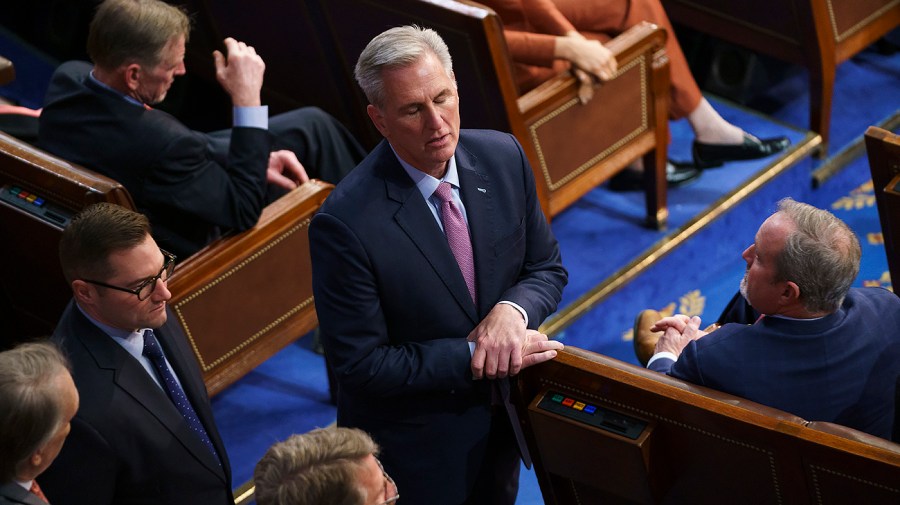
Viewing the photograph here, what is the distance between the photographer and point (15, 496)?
1910 mm

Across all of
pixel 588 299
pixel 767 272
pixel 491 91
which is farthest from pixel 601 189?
pixel 767 272

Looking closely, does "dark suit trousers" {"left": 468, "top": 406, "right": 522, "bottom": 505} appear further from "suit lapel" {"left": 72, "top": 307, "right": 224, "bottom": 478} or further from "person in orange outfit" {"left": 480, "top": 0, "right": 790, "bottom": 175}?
"person in orange outfit" {"left": 480, "top": 0, "right": 790, "bottom": 175}

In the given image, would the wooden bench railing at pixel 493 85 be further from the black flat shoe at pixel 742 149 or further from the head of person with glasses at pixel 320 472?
the head of person with glasses at pixel 320 472

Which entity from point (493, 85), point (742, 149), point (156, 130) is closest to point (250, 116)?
point (156, 130)

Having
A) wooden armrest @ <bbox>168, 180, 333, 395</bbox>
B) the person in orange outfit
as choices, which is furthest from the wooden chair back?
the person in orange outfit

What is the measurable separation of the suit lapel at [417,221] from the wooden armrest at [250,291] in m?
1.08

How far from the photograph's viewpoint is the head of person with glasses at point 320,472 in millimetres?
1764

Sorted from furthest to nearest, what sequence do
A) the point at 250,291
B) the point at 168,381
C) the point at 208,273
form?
1. the point at 250,291
2. the point at 208,273
3. the point at 168,381

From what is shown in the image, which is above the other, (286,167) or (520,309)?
(520,309)

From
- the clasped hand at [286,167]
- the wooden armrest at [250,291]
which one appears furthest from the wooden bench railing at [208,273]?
the clasped hand at [286,167]

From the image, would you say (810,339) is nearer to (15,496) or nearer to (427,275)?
(427,275)

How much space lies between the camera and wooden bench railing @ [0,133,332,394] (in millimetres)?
3014

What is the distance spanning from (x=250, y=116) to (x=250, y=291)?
18.8 inches

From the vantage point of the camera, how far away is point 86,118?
3096mm
